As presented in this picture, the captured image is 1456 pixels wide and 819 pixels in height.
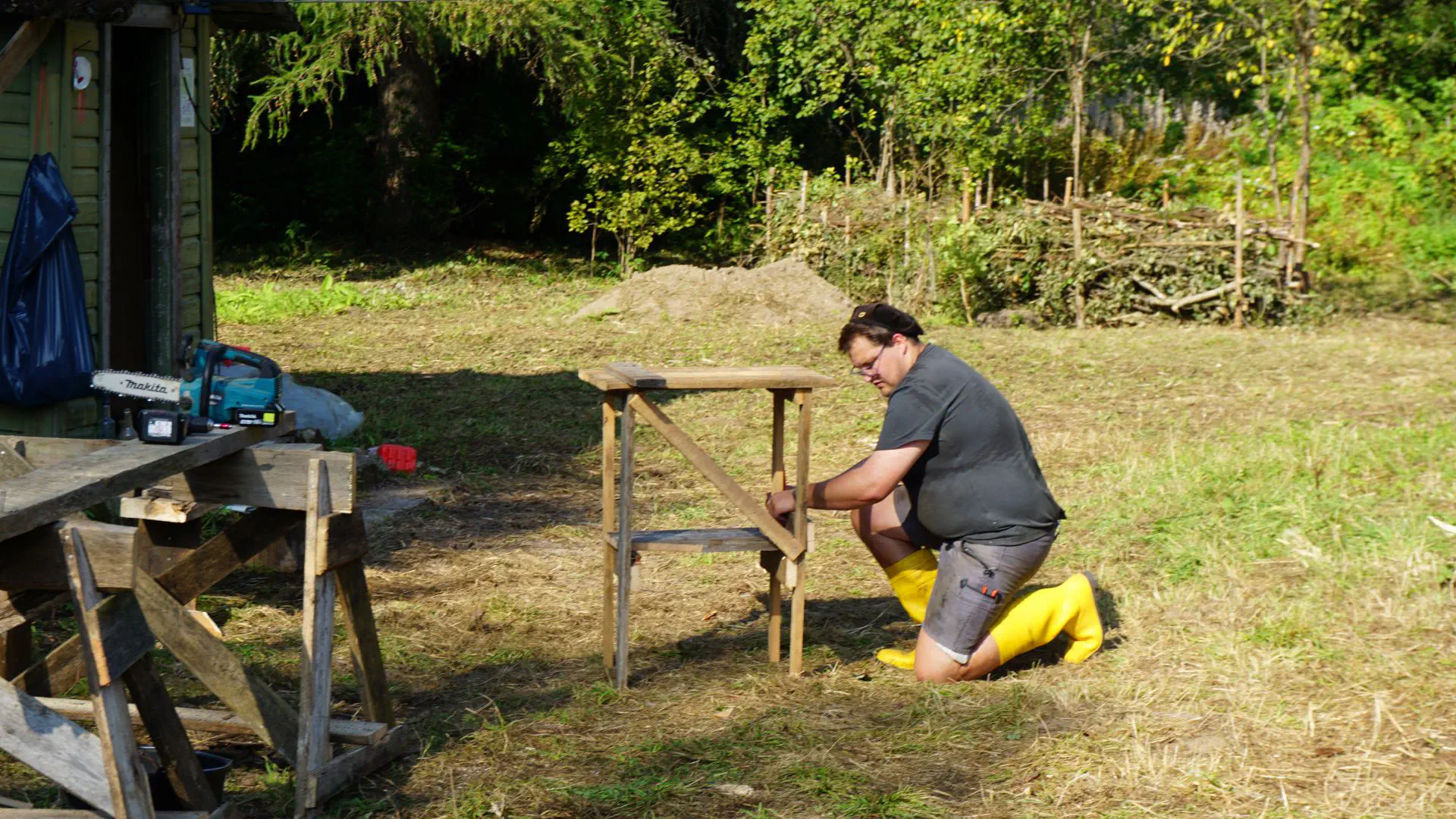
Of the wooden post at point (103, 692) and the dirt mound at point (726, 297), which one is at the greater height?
the dirt mound at point (726, 297)

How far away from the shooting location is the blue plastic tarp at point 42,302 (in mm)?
6344

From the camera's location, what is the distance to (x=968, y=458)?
5277 mm

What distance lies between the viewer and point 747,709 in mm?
4977

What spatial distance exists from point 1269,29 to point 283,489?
48.6 ft

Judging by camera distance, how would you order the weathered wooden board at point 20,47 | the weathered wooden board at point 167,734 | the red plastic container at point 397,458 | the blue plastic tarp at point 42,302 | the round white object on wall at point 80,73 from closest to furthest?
the weathered wooden board at point 167,734 < the weathered wooden board at point 20,47 < the blue plastic tarp at point 42,302 < the round white object on wall at point 80,73 < the red plastic container at point 397,458

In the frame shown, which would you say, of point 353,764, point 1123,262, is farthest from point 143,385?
point 1123,262

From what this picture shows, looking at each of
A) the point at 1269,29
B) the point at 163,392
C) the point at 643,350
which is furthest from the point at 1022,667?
the point at 1269,29

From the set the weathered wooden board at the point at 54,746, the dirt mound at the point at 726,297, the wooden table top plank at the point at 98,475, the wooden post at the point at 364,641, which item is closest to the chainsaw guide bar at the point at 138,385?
the wooden table top plank at the point at 98,475

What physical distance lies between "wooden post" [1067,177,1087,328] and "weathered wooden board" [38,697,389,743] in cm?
1238

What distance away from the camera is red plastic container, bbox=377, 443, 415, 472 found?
8422 mm

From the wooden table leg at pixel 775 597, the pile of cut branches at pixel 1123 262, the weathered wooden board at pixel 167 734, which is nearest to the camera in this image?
the weathered wooden board at pixel 167 734

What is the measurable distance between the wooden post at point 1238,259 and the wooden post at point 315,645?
42.0ft

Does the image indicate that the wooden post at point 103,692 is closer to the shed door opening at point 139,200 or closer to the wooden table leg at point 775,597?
the wooden table leg at point 775,597

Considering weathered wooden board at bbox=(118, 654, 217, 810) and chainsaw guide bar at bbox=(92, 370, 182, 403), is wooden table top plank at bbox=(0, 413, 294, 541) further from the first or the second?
weathered wooden board at bbox=(118, 654, 217, 810)
